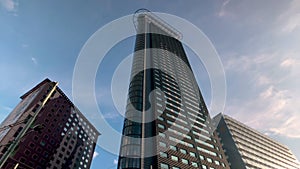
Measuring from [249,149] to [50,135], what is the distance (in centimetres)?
8107

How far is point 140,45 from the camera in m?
84.4

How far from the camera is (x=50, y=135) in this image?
71.3 metres

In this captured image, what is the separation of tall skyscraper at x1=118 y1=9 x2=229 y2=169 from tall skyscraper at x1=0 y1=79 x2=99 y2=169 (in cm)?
2840

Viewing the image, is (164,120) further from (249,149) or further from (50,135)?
(249,149)

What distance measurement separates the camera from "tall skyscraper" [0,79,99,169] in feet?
195

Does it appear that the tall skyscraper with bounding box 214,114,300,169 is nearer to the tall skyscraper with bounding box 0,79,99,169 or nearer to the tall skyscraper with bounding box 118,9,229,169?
the tall skyscraper with bounding box 118,9,229,169

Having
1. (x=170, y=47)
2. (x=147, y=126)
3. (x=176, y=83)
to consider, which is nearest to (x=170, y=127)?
(x=147, y=126)

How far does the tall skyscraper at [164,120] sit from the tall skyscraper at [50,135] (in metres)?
28.4

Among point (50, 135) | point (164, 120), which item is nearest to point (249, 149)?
point (164, 120)

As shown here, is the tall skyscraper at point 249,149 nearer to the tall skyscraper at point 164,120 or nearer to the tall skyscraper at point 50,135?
the tall skyscraper at point 164,120

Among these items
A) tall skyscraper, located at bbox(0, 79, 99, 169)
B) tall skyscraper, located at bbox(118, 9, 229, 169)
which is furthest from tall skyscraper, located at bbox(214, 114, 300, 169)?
tall skyscraper, located at bbox(0, 79, 99, 169)

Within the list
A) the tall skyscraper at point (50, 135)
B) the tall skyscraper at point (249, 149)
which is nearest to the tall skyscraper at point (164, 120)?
the tall skyscraper at point (249, 149)

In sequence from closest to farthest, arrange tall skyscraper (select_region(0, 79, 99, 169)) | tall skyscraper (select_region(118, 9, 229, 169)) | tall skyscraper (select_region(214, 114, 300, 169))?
tall skyscraper (select_region(118, 9, 229, 169))
tall skyscraper (select_region(0, 79, 99, 169))
tall skyscraper (select_region(214, 114, 300, 169))

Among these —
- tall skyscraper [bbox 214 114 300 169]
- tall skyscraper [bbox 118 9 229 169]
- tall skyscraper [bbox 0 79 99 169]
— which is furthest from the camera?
tall skyscraper [bbox 214 114 300 169]
